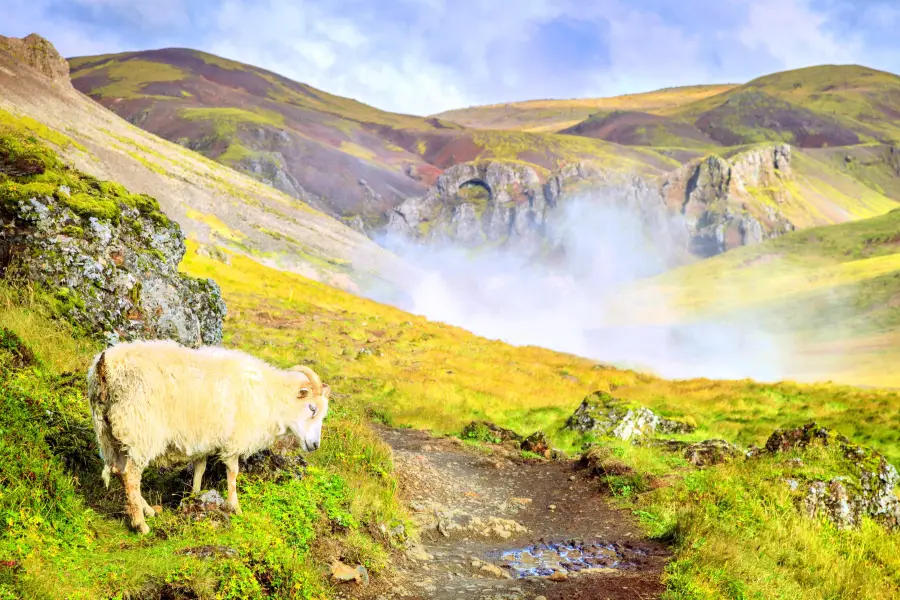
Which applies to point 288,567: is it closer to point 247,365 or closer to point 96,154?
point 247,365

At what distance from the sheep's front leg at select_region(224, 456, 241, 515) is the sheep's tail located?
143cm

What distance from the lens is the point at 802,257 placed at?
181500 mm

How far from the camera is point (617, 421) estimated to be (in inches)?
886

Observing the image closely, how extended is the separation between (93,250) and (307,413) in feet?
34.6

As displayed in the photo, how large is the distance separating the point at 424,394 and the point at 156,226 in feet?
47.1

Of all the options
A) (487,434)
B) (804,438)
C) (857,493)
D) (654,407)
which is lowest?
(487,434)

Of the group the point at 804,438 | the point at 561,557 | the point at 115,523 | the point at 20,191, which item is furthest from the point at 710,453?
the point at 20,191

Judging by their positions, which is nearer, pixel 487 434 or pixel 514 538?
pixel 514 538

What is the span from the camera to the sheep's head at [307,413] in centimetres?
870

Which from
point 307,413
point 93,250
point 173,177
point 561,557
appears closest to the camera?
point 307,413

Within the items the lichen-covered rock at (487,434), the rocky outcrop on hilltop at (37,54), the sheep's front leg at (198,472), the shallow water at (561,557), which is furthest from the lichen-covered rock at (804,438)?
the rocky outcrop on hilltop at (37,54)

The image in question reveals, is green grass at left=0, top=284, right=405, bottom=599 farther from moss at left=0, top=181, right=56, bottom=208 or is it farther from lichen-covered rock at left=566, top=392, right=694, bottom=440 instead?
lichen-covered rock at left=566, top=392, right=694, bottom=440

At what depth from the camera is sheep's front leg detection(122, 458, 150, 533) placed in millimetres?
7207

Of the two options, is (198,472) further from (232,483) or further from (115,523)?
(115,523)
